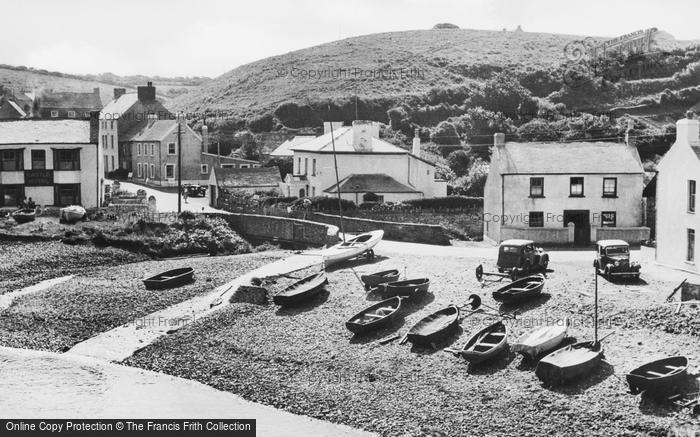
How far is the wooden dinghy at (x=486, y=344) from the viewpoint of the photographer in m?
27.3

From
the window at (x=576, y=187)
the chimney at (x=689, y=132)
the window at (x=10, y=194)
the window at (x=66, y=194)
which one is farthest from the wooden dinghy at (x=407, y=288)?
the window at (x=10, y=194)

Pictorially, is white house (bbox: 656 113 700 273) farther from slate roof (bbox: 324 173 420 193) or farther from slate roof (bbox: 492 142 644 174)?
slate roof (bbox: 324 173 420 193)

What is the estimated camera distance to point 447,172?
78000 millimetres

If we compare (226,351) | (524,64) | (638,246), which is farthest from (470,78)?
(226,351)

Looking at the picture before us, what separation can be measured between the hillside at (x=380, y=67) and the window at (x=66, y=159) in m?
57.2

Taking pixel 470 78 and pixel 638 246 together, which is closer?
pixel 638 246

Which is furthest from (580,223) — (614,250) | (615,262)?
(615,262)

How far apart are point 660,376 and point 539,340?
14.1 feet

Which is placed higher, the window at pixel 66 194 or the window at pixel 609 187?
the window at pixel 609 187

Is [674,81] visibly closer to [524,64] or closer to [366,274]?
[524,64]

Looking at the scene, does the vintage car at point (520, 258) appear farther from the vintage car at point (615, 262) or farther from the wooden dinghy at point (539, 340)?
the wooden dinghy at point (539, 340)

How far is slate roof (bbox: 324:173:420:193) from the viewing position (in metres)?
61.6

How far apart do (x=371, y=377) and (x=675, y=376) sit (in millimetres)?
8782

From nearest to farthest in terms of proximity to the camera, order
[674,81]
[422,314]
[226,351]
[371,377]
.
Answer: [371,377] < [226,351] < [422,314] < [674,81]
